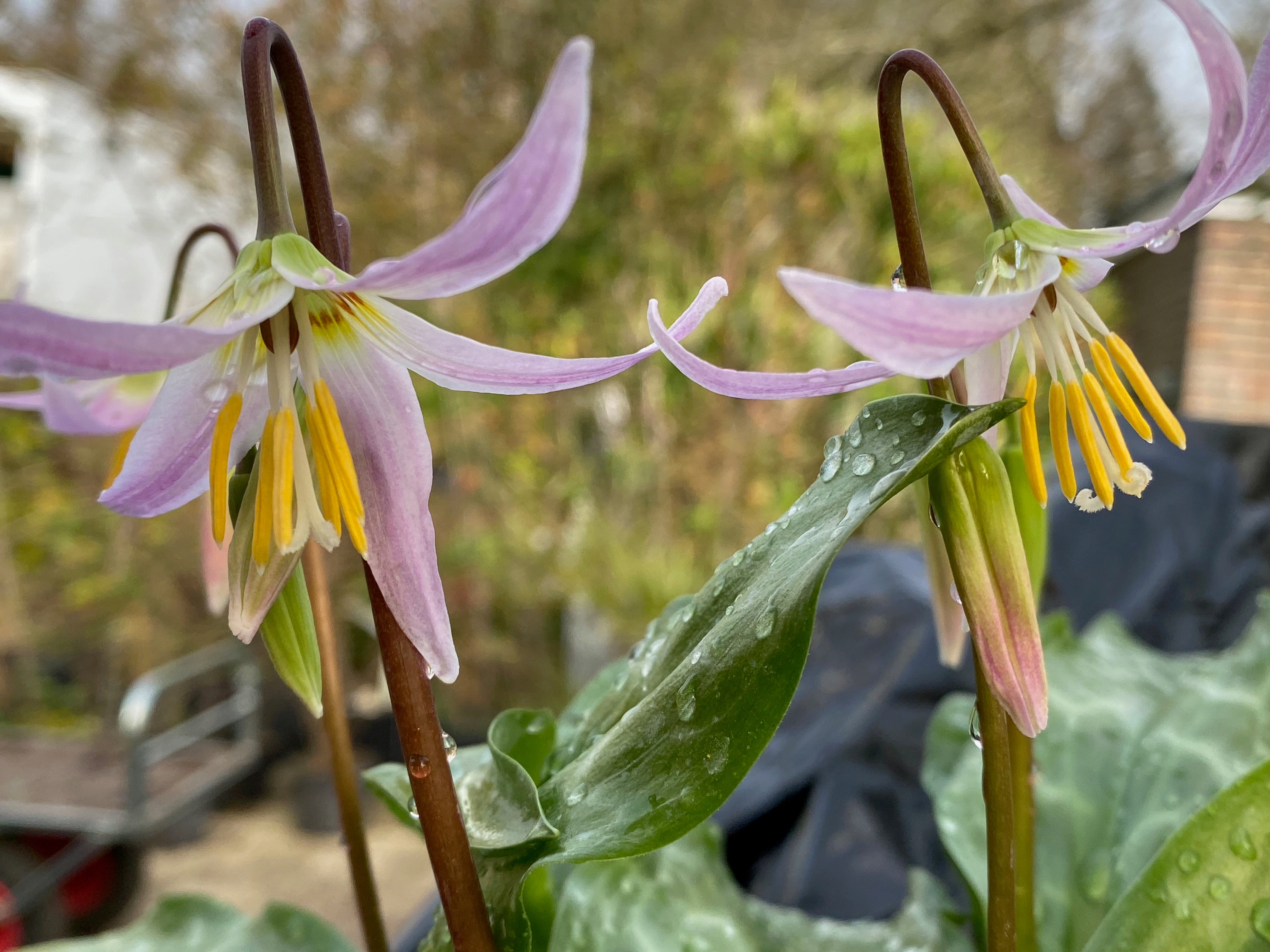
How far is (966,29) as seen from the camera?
7.16m

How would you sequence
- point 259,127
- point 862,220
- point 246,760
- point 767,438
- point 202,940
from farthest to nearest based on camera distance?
point 862,220
point 767,438
point 246,760
point 202,940
point 259,127

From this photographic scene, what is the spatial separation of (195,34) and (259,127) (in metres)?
5.43

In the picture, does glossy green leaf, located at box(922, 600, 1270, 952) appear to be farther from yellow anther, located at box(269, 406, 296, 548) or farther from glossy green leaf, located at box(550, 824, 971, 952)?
yellow anther, located at box(269, 406, 296, 548)

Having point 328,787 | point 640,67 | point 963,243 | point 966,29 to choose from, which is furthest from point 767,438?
point 966,29

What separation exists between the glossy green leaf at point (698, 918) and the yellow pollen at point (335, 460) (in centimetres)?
36

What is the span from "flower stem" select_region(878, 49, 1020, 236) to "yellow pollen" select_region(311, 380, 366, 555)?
1.04 feet

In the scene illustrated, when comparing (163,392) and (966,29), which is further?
(966,29)

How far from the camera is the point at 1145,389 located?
465 mm

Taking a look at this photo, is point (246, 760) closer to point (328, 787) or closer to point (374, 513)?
point (328, 787)

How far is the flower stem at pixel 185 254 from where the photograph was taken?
66cm

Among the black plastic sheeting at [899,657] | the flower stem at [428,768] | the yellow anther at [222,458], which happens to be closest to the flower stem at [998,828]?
the flower stem at [428,768]

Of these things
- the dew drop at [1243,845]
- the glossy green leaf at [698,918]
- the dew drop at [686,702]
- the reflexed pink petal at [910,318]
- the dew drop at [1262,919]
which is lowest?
the glossy green leaf at [698,918]

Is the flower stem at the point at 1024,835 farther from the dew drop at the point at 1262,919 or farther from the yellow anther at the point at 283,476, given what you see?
the yellow anther at the point at 283,476

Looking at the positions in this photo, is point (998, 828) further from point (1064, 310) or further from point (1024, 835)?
point (1064, 310)
